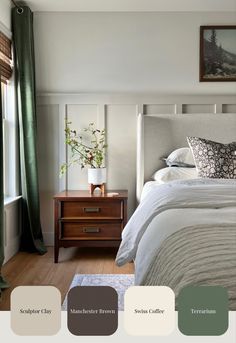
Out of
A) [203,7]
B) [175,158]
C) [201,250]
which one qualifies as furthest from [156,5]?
[201,250]

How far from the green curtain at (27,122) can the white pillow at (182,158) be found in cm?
112

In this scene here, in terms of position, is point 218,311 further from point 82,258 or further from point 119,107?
point 119,107

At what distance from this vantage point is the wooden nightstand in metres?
2.80

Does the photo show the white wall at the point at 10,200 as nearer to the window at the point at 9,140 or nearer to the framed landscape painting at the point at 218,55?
the window at the point at 9,140

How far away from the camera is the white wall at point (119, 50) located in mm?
3234

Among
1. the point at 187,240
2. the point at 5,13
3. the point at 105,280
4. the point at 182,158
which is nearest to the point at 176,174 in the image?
the point at 182,158

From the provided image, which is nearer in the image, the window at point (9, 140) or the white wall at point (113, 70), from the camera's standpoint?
the window at point (9, 140)

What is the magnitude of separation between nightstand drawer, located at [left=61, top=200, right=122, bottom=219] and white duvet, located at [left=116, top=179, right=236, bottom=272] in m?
0.88

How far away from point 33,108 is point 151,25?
1252 millimetres

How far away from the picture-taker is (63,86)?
10.7ft

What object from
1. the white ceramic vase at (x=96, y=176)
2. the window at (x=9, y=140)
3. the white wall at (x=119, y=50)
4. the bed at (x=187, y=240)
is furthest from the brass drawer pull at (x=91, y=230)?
the white wall at (x=119, y=50)

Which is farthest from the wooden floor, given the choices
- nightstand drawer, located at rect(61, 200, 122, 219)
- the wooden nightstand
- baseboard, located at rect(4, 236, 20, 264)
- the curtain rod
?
the curtain rod

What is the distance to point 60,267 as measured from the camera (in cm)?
262

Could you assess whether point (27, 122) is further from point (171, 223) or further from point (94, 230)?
point (171, 223)
